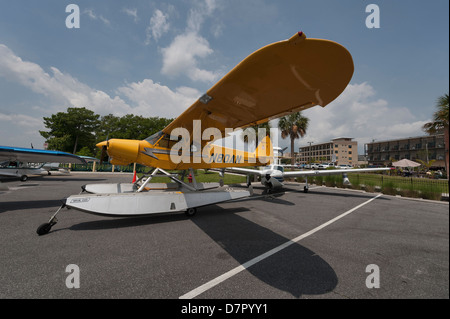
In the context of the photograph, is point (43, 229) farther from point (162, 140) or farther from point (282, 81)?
point (282, 81)

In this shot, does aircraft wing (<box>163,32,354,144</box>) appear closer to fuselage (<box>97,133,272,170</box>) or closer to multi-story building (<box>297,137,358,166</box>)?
fuselage (<box>97,133,272,170</box>)

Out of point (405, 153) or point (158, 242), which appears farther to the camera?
point (158, 242)

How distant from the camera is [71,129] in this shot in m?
33.1

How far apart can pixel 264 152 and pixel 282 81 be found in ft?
21.6

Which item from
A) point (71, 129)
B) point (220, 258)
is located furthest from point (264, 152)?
point (71, 129)

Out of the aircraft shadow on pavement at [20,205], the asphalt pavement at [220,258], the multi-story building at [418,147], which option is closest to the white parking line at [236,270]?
the asphalt pavement at [220,258]

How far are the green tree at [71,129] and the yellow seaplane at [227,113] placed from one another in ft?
117

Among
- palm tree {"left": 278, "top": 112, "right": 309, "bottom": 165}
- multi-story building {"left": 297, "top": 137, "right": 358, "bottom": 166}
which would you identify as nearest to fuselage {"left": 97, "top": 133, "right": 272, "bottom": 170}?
palm tree {"left": 278, "top": 112, "right": 309, "bottom": 165}

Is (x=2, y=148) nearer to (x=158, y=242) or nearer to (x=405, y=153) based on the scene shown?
(x=158, y=242)

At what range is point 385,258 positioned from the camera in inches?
118

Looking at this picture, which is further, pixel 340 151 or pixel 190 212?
pixel 340 151

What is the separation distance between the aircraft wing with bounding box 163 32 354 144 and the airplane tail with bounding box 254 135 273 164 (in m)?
4.88
